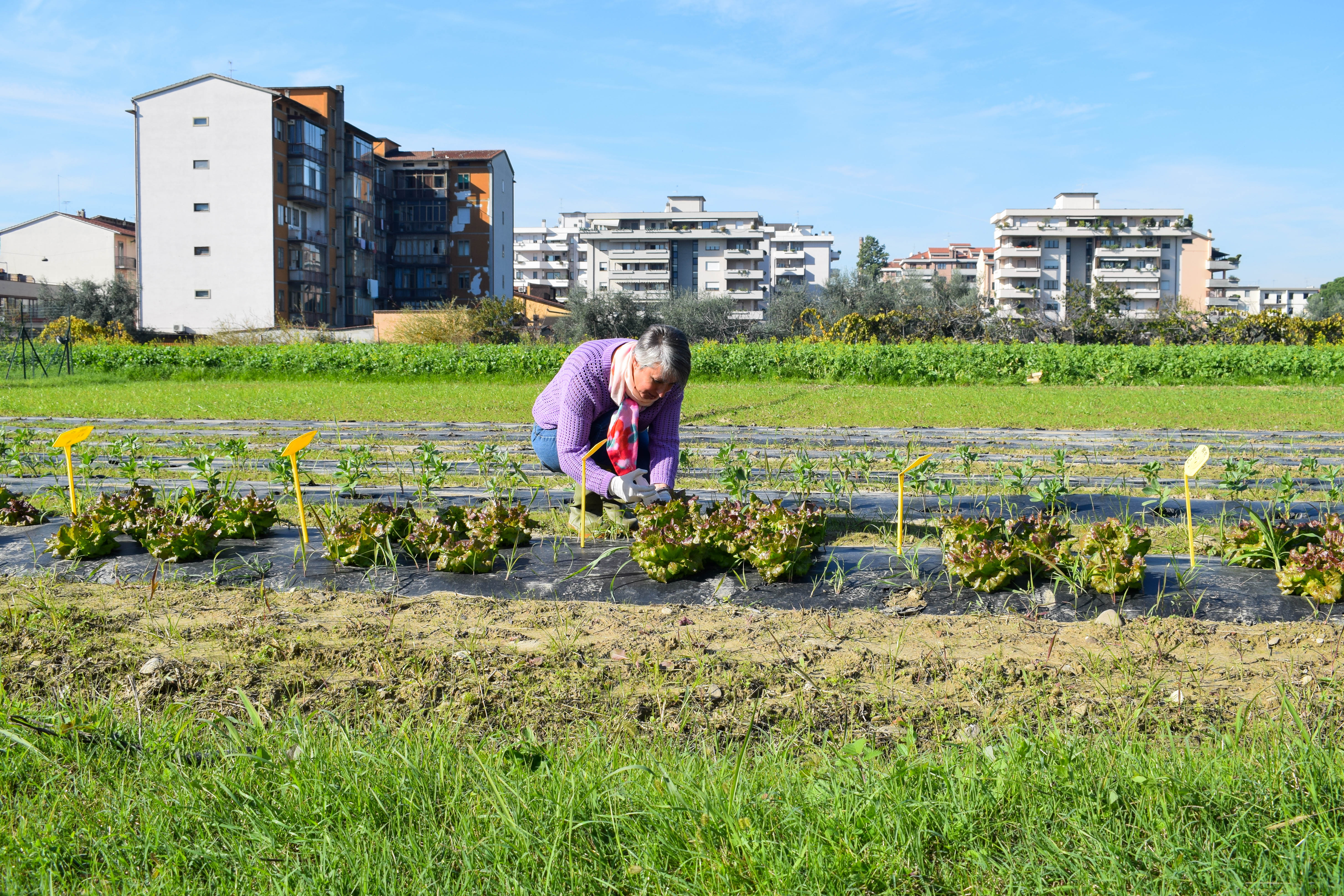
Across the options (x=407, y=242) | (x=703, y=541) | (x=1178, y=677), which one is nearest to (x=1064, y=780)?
(x=1178, y=677)

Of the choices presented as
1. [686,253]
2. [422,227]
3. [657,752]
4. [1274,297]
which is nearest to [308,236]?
[422,227]

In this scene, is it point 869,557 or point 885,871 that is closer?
point 885,871

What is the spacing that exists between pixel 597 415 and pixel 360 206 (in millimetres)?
52338

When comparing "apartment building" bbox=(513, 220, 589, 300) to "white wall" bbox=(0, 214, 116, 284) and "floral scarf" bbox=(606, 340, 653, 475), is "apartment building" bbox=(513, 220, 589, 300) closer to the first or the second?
"white wall" bbox=(0, 214, 116, 284)

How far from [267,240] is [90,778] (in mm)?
45994

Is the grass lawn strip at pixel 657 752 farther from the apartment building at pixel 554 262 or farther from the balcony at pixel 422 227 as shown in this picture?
the apartment building at pixel 554 262

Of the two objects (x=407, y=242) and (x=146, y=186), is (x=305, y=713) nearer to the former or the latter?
(x=146, y=186)

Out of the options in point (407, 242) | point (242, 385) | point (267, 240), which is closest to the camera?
point (242, 385)

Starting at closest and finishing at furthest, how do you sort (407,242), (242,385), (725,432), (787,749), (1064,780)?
(1064,780) → (787,749) → (725,432) → (242,385) → (407,242)

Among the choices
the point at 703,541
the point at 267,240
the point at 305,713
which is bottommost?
the point at 305,713

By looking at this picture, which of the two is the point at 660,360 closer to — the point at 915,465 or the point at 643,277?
the point at 915,465

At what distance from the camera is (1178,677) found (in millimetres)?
2553

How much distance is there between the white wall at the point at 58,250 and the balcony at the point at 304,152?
47.4ft

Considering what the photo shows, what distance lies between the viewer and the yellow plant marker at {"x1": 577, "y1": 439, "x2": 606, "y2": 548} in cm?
389
